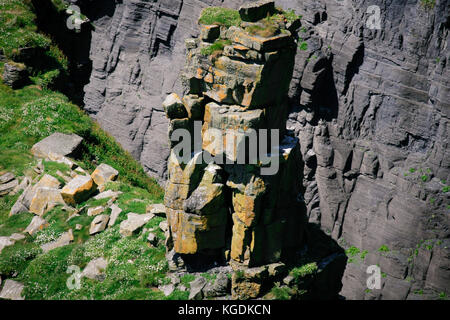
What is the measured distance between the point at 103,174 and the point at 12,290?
6951 mm

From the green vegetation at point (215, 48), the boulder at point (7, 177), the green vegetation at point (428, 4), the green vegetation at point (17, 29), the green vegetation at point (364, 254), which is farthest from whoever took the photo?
the green vegetation at point (364, 254)

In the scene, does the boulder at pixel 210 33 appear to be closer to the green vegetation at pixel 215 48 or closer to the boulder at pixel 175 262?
the green vegetation at pixel 215 48

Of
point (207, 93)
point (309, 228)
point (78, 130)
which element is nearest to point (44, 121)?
point (78, 130)

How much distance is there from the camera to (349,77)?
31.1 meters

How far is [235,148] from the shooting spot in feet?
43.8

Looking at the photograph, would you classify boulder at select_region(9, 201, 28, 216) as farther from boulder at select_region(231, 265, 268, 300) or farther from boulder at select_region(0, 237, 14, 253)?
boulder at select_region(231, 265, 268, 300)

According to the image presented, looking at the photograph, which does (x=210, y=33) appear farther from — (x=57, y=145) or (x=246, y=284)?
(x=57, y=145)

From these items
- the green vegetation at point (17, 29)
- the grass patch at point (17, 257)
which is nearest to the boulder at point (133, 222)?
the grass patch at point (17, 257)

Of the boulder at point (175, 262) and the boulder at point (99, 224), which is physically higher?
the boulder at point (175, 262)

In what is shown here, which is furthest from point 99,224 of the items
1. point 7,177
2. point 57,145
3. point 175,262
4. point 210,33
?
point 210,33

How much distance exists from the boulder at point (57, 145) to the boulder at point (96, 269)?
7379 millimetres

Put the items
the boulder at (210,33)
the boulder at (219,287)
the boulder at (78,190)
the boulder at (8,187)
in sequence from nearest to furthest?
1. the boulder at (210,33)
2. the boulder at (219,287)
3. the boulder at (78,190)
4. the boulder at (8,187)

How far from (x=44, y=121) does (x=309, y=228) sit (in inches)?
566

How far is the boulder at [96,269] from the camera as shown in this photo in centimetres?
Answer: 1527
